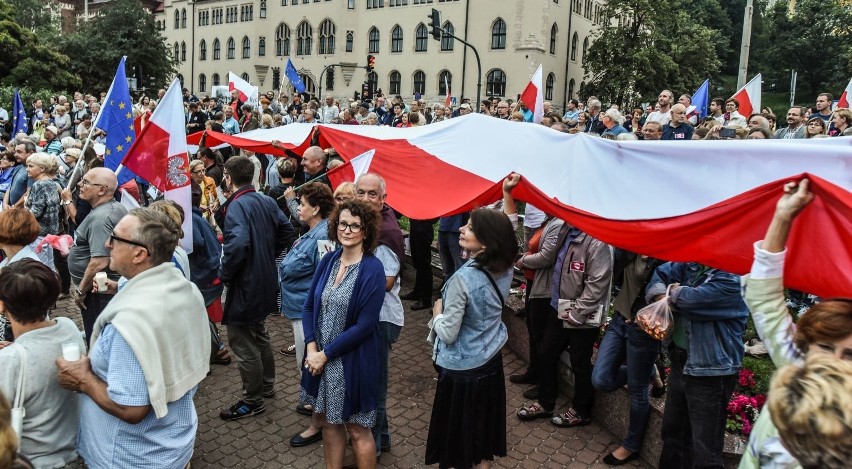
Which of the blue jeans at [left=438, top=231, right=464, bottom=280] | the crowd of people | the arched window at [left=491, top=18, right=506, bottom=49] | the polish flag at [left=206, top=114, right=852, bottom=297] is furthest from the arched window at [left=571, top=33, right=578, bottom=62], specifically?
the polish flag at [left=206, top=114, right=852, bottom=297]

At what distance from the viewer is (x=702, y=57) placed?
1801 inches

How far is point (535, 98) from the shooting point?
10.8 metres

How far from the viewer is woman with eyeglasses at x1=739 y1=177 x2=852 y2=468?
2303 millimetres

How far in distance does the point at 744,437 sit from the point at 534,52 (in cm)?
4223

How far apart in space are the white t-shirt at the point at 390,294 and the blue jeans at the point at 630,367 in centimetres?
160

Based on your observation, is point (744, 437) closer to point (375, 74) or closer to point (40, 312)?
point (40, 312)

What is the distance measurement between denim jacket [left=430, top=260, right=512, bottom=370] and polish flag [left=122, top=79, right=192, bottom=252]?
2.88m

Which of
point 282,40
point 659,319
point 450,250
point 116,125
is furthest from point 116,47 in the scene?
point 659,319

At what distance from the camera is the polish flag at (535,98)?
10453 mm

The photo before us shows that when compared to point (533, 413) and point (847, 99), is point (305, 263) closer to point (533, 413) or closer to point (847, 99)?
point (533, 413)

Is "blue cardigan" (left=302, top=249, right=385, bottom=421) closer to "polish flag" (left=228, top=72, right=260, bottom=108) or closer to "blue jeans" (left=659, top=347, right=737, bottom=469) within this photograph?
"blue jeans" (left=659, top=347, right=737, bottom=469)

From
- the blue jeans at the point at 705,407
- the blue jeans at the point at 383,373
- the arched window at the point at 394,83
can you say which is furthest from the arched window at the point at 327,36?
the blue jeans at the point at 705,407

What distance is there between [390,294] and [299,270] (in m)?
0.87

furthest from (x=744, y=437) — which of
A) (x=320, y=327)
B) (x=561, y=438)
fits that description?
(x=320, y=327)
